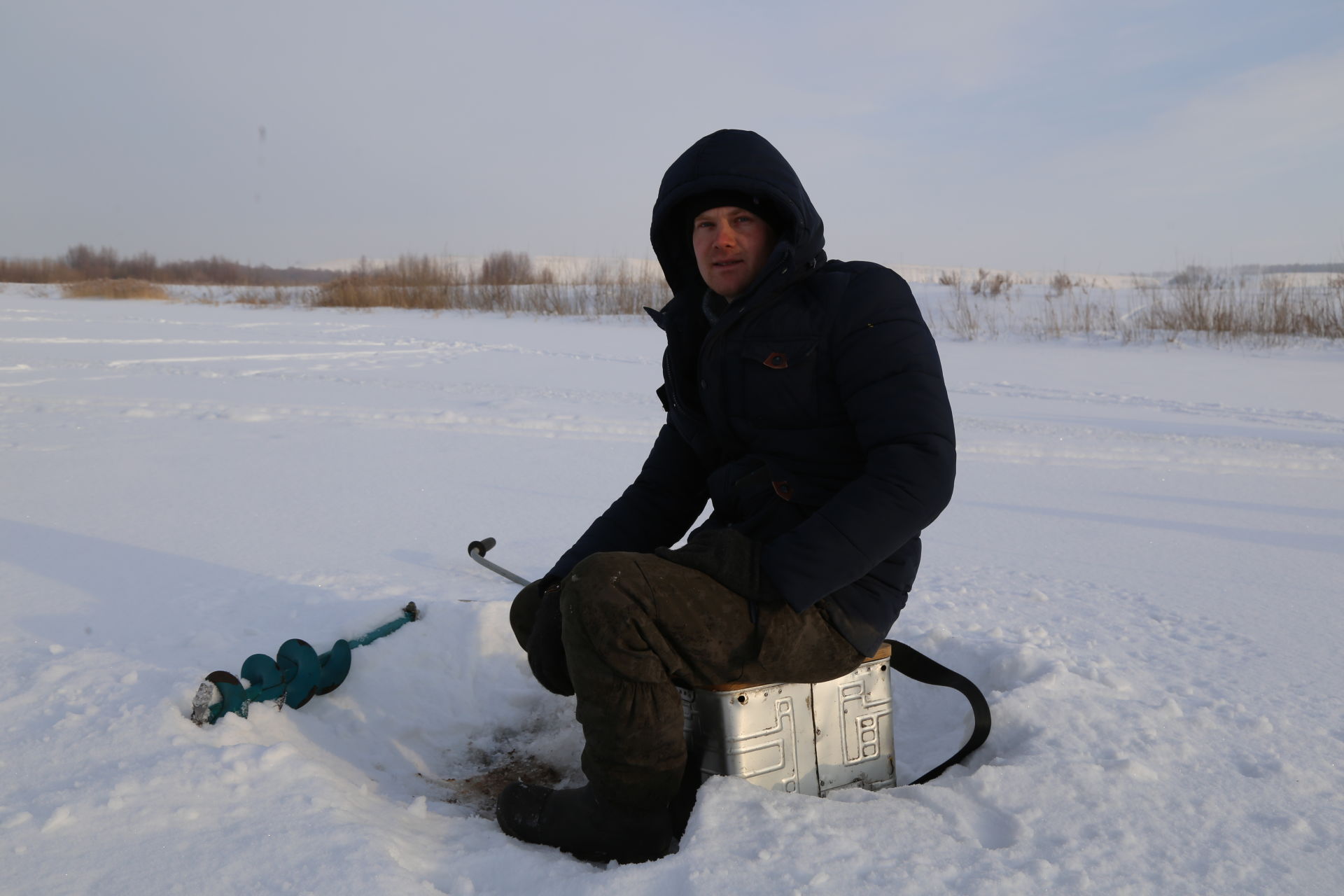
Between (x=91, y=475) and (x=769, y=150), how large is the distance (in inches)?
151

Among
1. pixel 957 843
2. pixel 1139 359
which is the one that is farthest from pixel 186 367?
pixel 1139 359

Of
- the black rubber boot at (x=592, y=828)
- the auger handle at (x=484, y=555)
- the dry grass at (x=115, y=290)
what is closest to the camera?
the black rubber boot at (x=592, y=828)

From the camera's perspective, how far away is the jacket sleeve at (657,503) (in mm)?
2045

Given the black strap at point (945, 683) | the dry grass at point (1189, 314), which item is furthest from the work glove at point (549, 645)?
the dry grass at point (1189, 314)

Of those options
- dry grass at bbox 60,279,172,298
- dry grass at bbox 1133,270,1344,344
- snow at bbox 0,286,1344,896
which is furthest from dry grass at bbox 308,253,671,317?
snow at bbox 0,286,1344,896

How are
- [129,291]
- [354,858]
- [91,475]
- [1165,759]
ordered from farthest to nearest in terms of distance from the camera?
[129,291], [91,475], [1165,759], [354,858]

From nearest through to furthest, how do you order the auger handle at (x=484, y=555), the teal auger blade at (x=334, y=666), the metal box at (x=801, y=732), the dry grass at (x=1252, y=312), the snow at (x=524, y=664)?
the snow at (x=524, y=664)
the metal box at (x=801, y=732)
the teal auger blade at (x=334, y=666)
the auger handle at (x=484, y=555)
the dry grass at (x=1252, y=312)

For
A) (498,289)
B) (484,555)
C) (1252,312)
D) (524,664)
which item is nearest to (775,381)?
(524,664)

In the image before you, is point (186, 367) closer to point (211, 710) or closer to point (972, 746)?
point (211, 710)

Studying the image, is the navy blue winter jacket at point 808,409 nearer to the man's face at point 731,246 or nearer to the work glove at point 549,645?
the man's face at point 731,246

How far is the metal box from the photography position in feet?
5.51

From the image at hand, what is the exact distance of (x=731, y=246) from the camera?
5.98 ft

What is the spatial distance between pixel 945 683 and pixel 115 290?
26462 mm

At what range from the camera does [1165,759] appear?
70.4 inches
